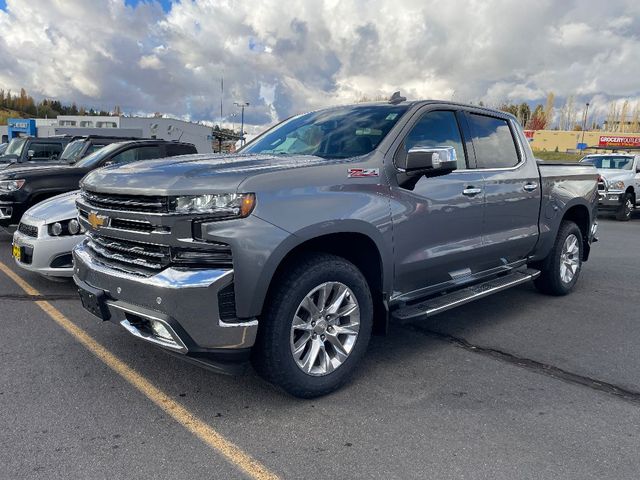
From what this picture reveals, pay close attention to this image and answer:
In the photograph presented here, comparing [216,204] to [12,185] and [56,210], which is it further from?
[12,185]

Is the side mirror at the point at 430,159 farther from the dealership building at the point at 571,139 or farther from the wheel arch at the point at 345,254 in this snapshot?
the dealership building at the point at 571,139

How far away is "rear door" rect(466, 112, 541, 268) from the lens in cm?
465

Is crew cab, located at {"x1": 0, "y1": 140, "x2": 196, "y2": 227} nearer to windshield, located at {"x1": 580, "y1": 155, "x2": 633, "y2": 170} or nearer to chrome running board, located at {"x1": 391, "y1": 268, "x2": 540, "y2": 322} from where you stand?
chrome running board, located at {"x1": 391, "y1": 268, "x2": 540, "y2": 322}

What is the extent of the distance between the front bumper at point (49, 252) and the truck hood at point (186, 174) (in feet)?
6.89

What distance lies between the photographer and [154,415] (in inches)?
125

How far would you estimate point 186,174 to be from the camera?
301 centimetres

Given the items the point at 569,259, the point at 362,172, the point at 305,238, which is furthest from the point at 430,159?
the point at 569,259

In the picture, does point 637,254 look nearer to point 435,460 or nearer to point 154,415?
point 435,460

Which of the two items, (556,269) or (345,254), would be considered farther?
(556,269)

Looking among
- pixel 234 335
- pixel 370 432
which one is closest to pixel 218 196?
pixel 234 335

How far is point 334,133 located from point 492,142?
164 cm

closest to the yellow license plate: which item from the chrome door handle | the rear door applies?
the chrome door handle

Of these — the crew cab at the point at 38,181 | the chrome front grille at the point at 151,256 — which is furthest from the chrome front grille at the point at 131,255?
the crew cab at the point at 38,181

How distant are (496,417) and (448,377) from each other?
61cm
